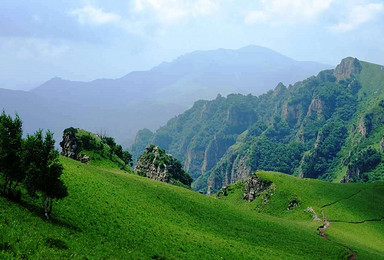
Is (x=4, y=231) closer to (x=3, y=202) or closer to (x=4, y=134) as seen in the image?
(x=3, y=202)

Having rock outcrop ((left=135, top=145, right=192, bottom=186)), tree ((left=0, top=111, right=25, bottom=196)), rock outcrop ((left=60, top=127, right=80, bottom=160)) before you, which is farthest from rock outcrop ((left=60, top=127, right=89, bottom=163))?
tree ((left=0, top=111, right=25, bottom=196))

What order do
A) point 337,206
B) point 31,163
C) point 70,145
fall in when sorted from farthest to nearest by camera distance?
point 70,145 → point 337,206 → point 31,163

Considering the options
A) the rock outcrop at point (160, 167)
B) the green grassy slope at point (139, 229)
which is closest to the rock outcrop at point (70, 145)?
the rock outcrop at point (160, 167)

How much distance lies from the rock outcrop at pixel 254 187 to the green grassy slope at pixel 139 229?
40908mm

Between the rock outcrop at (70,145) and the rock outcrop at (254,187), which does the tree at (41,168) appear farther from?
the rock outcrop at (254,187)

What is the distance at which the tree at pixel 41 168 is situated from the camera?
37.4 metres

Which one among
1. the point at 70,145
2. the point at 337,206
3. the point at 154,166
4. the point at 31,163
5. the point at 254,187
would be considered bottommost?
the point at 337,206

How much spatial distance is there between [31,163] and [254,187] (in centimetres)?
9909

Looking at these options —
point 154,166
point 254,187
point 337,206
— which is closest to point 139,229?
point 337,206

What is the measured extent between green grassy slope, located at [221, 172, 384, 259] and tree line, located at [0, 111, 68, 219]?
5746cm

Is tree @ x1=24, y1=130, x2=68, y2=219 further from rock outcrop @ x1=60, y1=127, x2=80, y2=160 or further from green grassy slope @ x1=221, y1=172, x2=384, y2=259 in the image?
rock outcrop @ x1=60, y1=127, x2=80, y2=160

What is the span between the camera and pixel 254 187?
124188 millimetres

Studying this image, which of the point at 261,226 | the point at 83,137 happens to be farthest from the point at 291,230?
the point at 83,137

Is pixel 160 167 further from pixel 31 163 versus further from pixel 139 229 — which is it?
pixel 31 163
